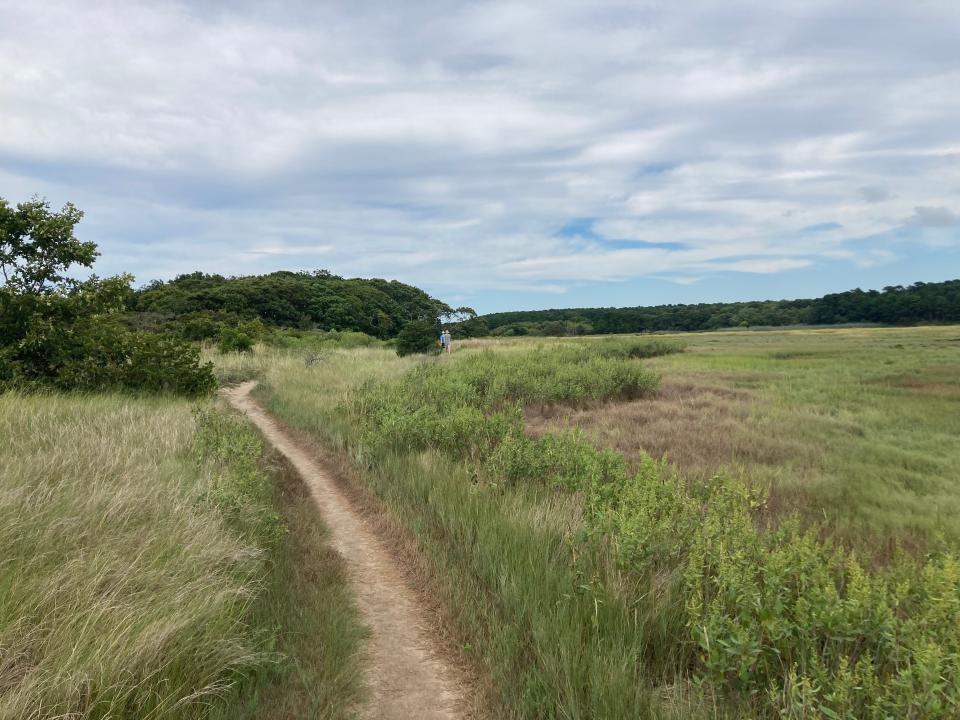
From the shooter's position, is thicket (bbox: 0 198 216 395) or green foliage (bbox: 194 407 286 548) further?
thicket (bbox: 0 198 216 395)

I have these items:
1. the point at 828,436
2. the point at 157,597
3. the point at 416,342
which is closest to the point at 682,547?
the point at 157,597

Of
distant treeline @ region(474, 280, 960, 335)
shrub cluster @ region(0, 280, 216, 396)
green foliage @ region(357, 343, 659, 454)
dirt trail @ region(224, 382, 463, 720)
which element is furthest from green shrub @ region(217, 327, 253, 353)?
distant treeline @ region(474, 280, 960, 335)

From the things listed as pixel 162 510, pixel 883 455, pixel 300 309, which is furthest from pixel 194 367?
pixel 300 309

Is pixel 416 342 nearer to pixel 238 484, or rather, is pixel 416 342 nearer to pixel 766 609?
pixel 238 484

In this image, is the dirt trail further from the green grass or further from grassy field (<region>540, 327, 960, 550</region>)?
grassy field (<region>540, 327, 960, 550</region>)

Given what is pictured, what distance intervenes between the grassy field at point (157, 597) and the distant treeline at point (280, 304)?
4928cm

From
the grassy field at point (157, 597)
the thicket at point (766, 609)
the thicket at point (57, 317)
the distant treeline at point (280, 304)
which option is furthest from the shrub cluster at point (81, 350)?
the distant treeline at point (280, 304)

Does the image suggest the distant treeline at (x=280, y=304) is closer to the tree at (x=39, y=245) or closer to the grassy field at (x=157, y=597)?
the tree at (x=39, y=245)

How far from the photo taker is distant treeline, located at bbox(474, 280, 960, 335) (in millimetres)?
63656

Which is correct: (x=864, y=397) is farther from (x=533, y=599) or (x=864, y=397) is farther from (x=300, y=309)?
(x=300, y=309)

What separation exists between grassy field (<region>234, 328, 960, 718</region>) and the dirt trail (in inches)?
14.2

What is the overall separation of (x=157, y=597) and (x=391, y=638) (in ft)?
6.78

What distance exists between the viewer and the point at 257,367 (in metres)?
30.8

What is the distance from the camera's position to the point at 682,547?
542 centimetres
